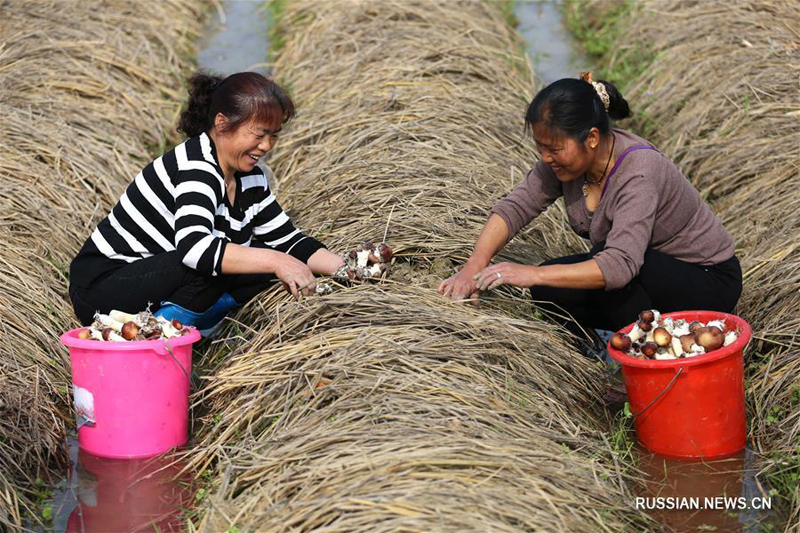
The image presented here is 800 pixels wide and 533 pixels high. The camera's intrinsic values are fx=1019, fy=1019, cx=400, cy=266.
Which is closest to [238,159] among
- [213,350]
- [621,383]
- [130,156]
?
[213,350]

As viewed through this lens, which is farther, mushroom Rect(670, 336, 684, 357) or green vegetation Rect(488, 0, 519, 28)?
green vegetation Rect(488, 0, 519, 28)

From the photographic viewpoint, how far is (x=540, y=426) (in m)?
3.14

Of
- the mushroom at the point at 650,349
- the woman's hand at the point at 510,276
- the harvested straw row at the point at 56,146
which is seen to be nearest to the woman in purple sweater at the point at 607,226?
the woman's hand at the point at 510,276

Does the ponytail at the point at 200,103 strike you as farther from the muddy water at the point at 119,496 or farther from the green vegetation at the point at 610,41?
the green vegetation at the point at 610,41

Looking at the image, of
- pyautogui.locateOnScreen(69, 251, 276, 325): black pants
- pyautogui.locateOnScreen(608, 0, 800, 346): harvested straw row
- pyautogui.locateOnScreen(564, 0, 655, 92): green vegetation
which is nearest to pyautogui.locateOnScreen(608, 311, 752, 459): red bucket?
pyautogui.locateOnScreen(608, 0, 800, 346): harvested straw row

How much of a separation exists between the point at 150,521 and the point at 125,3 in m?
5.92

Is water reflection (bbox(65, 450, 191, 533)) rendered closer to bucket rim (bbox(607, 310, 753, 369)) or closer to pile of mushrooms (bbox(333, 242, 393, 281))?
pile of mushrooms (bbox(333, 242, 393, 281))

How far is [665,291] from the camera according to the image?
3.73m

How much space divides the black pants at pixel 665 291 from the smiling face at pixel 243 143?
49.9 inches

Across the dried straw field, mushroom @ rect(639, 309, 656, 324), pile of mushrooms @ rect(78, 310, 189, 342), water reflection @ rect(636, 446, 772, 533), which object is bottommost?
water reflection @ rect(636, 446, 772, 533)

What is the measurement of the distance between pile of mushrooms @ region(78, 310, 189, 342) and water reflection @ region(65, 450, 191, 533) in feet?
1.37

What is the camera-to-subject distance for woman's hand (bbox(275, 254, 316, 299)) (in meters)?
3.64

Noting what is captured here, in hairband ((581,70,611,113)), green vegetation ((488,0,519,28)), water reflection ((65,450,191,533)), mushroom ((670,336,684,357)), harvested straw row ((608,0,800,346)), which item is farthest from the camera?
green vegetation ((488,0,519,28))

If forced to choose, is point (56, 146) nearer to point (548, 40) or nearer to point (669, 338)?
point (669, 338)
